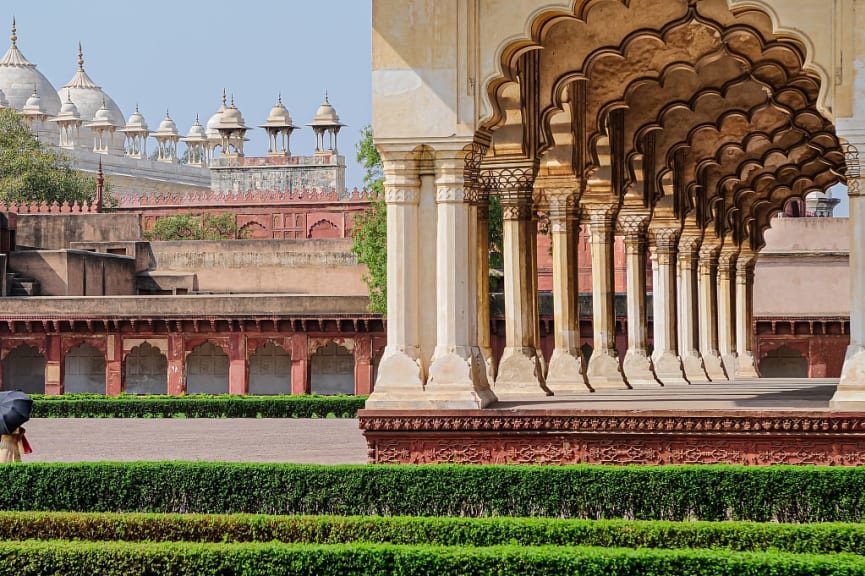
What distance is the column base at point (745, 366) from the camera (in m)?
26.6

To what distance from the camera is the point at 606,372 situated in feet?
58.0

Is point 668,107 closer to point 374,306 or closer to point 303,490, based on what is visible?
point 303,490

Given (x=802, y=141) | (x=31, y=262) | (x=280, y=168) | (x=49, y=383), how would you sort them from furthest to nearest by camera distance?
1. (x=280, y=168)
2. (x=31, y=262)
3. (x=49, y=383)
4. (x=802, y=141)

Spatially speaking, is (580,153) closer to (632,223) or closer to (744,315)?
(632,223)

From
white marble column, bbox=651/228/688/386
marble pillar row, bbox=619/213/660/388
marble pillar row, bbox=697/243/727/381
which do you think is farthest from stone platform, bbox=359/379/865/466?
marble pillar row, bbox=697/243/727/381

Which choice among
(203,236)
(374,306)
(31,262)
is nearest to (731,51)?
(374,306)

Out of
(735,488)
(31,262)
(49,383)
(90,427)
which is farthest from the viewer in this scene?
(31,262)

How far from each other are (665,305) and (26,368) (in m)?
22.7

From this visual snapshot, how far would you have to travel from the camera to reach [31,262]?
41.2m

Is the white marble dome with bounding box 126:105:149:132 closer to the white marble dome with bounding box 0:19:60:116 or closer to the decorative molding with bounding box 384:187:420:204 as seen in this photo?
the white marble dome with bounding box 0:19:60:116

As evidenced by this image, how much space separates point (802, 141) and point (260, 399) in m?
11.8

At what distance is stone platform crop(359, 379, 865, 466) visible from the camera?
10.4m

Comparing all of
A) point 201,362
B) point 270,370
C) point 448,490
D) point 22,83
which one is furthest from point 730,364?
point 22,83

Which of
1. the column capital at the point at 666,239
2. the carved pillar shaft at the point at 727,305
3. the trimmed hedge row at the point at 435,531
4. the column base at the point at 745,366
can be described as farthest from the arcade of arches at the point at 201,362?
the trimmed hedge row at the point at 435,531
